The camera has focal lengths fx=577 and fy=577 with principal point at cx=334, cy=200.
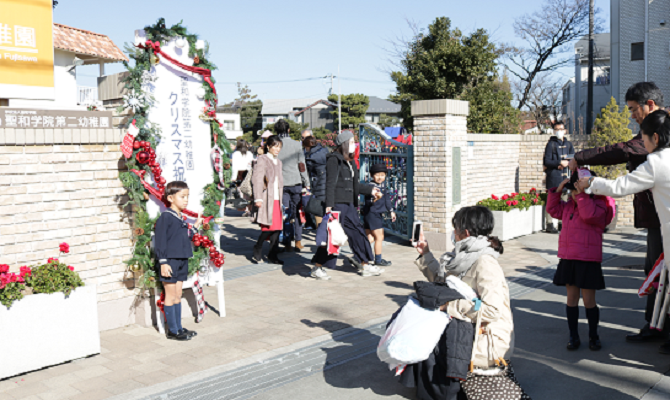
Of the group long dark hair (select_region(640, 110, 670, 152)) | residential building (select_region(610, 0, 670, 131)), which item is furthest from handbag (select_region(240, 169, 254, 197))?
residential building (select_region(610, 0, 670, 131))

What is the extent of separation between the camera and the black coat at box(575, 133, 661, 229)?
5.02 m

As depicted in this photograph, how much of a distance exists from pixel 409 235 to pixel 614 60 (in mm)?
25461

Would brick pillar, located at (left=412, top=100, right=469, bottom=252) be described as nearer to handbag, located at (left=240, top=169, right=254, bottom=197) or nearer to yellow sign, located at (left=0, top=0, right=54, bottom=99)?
handbag, located at (left=240, top=169, right=254, bottom=197)

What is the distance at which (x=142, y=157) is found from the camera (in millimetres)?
5477

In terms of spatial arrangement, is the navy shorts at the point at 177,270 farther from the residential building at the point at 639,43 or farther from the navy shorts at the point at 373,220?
the residential building at the point at 639,43

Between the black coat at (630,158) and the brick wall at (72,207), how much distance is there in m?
4.36

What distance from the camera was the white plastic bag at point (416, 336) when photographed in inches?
148

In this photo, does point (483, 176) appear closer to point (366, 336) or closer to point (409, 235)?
point (409, 235)

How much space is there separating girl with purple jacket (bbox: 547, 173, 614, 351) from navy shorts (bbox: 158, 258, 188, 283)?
3436 millimetres

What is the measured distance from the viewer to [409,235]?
10570mm

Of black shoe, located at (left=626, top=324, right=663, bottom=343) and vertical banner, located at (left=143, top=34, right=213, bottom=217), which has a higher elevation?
vertical banner, located at (left=143, top=34, right=213, bottom=217)

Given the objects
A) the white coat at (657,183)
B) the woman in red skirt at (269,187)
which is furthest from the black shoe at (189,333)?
the white coat at (657,183)

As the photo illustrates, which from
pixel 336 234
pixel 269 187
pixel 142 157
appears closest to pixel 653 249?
pixel 336 234

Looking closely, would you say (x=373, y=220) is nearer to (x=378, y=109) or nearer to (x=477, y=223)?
(x=477, y=223)
